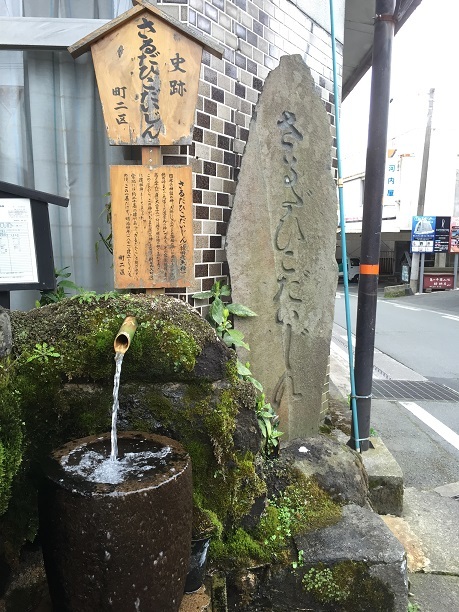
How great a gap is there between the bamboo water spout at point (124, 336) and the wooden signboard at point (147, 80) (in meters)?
1.23

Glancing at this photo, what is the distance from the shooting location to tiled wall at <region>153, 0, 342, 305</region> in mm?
3920

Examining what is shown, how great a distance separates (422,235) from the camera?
23.8m

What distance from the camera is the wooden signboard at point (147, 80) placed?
9.93ft

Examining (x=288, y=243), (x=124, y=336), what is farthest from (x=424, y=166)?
(x=124, y=336)

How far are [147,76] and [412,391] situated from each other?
24.1ft

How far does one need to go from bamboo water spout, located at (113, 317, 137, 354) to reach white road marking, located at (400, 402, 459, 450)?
5.20 meters

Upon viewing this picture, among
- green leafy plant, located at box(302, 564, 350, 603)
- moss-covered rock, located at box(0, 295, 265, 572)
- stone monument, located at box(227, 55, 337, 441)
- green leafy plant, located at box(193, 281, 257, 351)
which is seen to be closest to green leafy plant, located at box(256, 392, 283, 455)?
stone monument, located at box(227, 55, 337, 441)

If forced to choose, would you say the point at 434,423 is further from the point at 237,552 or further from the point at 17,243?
the point at 17,243

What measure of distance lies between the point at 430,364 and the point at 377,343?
6.67 ft

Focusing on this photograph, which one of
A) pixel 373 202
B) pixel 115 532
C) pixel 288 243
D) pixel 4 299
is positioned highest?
pixel 373 202

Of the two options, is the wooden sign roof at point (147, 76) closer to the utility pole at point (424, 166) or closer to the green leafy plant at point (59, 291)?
the green leafy plant at point (59, 291)

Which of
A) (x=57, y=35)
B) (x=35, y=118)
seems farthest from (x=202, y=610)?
(x=57, y=35)

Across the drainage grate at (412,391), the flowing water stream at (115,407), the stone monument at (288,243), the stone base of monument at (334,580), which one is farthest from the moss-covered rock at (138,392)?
the drainage grate at (412,391)

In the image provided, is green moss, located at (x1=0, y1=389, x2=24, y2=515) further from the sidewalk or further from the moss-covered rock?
the sidewalk
